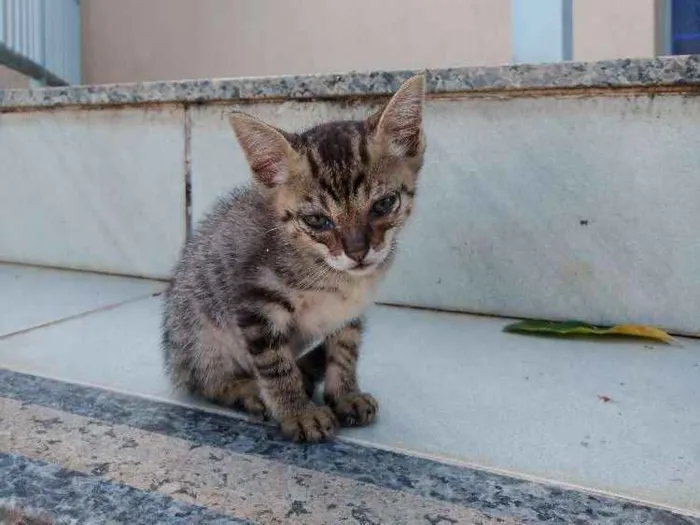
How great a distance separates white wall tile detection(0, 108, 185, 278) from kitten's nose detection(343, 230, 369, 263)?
1.30m

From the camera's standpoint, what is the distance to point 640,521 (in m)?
0.89

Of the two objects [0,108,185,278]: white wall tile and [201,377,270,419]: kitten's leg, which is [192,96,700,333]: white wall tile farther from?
[201,377,270,419]: kitten's leg

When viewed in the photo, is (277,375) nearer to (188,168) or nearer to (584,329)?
(584,329)

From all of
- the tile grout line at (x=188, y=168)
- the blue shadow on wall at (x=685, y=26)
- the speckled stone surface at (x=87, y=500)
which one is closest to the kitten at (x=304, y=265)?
the speckled stone surface at (x=87, y=500)

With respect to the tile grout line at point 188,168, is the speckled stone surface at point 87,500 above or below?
below

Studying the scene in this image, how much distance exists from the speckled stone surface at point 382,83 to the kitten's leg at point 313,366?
0.84 meters

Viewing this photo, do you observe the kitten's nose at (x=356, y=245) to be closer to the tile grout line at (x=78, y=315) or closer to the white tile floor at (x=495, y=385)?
the white tile floor at (x=495, y=385)

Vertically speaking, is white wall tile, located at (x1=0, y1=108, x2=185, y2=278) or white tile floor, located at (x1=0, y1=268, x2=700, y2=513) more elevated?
white wall tile, located at (x1=0, y1=108, x2=185, y2=278)

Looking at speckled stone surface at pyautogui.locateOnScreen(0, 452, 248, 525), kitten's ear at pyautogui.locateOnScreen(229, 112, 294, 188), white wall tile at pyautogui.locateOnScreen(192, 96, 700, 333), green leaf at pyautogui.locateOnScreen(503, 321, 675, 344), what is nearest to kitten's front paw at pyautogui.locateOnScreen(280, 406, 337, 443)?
speckled stone surface at pyautogui.locateOnScreen(0, 452, 248, 525)

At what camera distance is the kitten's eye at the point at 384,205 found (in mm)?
1202

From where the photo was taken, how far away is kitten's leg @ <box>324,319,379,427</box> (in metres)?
1.24

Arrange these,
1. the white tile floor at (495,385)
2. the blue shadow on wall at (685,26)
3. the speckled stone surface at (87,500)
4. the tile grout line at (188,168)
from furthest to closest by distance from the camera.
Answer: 1. the blue shadow on wall at (685,26)
2. the tile grout line at (188,168)
3. the white tile floor at (495,385)
4. the speckled stone surface at (87,500)

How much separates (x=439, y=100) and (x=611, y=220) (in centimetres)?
56

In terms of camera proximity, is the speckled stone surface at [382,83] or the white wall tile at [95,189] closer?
the speckled stone surface at [382,83]
